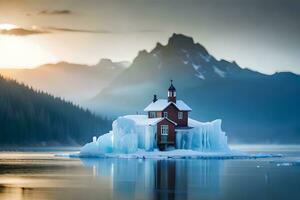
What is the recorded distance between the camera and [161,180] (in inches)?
3174

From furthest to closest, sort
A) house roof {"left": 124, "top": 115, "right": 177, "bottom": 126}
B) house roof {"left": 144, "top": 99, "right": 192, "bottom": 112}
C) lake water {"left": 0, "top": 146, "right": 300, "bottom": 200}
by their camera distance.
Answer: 1. house roof {"left": 144, "top": 99, "right": 192, "bottom": 112}
2. house roof {"left": 124, "top": 115, "right": 177, "bottom": 126}
3. lake water {"left": 0, "top": 146, "right": 300, "bottom": 200}

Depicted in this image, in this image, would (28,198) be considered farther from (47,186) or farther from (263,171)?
(263,171)

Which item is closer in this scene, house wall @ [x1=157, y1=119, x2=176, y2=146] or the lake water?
the lake water

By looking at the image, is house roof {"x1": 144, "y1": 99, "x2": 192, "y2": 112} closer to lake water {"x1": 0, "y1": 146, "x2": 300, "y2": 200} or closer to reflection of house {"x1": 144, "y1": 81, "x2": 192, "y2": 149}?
reflection of house {"x1": 144, "y1": 81, "x2": 192, "y2": 149}

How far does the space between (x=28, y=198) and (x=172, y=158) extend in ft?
201

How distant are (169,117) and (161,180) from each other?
5050 cm

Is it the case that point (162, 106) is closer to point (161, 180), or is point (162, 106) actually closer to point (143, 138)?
point (143, 138)

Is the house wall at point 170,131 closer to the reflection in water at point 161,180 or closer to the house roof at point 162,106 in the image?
the house roof at point 162,106

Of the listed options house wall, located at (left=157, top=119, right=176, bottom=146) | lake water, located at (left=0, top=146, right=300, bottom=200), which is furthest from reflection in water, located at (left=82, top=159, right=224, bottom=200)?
house wall, located at (left=157, top=119, right=176, bottom=146)

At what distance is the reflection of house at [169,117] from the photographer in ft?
417

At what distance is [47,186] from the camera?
74.2 metres

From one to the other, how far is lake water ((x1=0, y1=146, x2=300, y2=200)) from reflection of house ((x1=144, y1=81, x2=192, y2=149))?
20804mm

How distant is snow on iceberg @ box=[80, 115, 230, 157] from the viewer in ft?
403

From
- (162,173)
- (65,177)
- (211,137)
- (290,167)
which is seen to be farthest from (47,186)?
(211,137)
